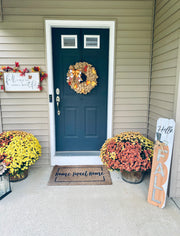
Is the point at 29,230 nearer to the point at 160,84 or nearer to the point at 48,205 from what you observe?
the point at 48,205

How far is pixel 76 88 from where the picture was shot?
281 cm

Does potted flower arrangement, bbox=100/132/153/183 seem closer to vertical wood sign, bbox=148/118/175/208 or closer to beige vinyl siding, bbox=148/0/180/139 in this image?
vertical wood sign, bbox=148/118/175/208

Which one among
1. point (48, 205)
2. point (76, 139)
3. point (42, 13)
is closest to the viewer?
point (48, 205)

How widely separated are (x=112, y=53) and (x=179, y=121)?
54.5 inches

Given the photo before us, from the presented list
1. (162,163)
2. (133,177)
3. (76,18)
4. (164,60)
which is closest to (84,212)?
(133,177)

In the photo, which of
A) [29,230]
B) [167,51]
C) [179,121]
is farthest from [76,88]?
[29,230]

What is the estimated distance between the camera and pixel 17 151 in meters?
2.29

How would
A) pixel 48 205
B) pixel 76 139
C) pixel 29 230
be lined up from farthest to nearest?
pixel 76 139
pixel 48 205
pixel 29 230

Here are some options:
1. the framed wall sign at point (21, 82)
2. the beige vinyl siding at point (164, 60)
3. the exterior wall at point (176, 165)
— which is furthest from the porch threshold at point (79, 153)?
the exterior wall at point (176, 165)

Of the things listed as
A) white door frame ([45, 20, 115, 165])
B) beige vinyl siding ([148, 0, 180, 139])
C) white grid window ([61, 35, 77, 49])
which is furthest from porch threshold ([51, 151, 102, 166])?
white grid window ([61, 35, 77, 49])

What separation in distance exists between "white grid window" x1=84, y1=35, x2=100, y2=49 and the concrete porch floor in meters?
2.06

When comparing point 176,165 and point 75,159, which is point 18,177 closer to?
point 75,159

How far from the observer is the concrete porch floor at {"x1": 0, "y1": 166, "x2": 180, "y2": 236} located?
1.63 m

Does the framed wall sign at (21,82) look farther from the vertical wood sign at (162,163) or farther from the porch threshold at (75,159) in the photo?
the vertical wood sign at (162,163)
